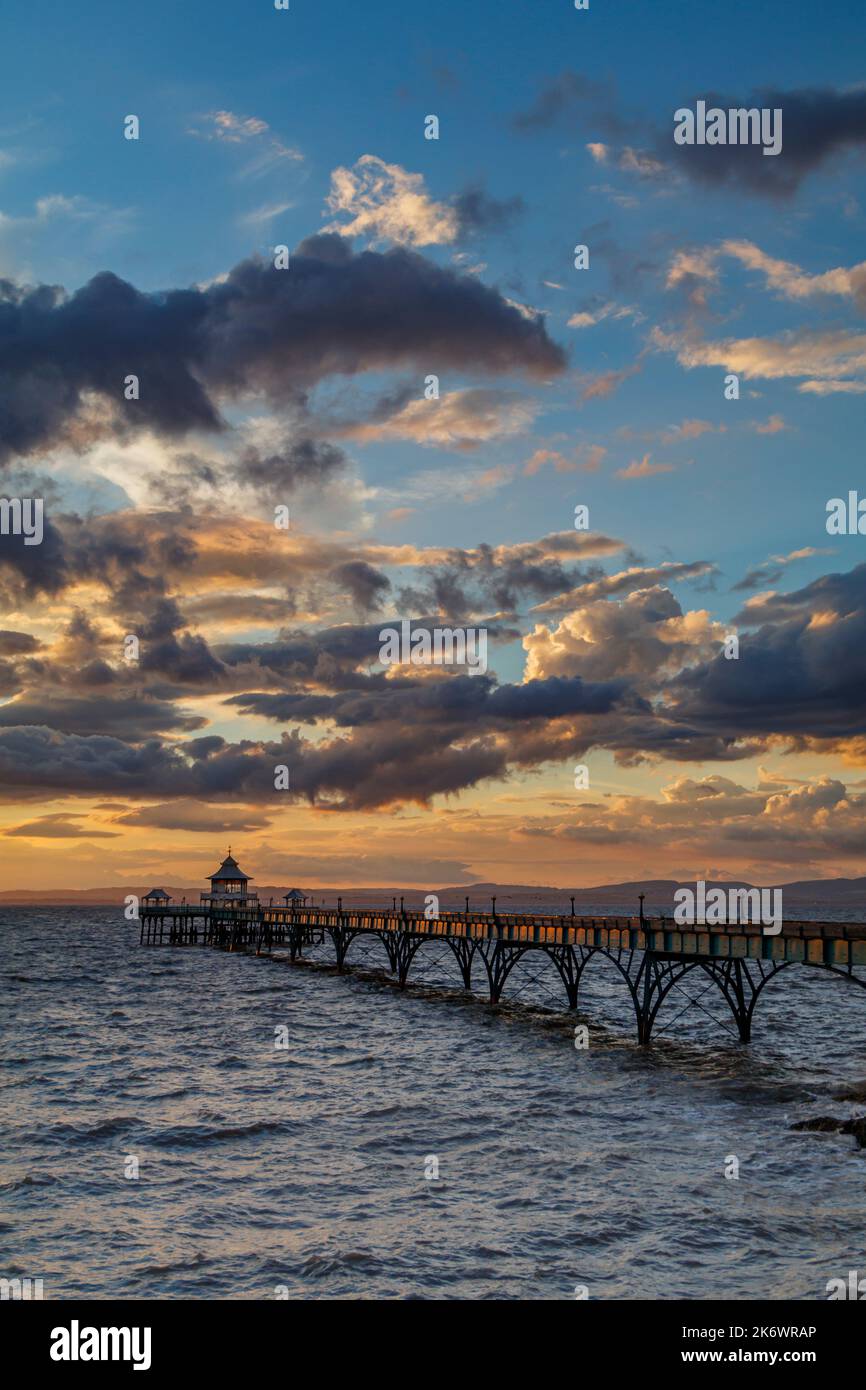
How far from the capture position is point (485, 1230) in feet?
73.2

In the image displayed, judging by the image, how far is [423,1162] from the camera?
2777cm

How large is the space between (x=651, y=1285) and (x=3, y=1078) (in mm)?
31125

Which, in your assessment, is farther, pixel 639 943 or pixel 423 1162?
pixel 639 943

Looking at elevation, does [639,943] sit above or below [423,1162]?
above

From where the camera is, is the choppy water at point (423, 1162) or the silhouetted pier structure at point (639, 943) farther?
the silhouetted pier structure at point (639, 943)

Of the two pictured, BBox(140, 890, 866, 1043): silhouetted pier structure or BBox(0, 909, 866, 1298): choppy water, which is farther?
BBox(140, 890, 866, 1043): silhouetted pier structure

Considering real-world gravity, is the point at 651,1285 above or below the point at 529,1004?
above

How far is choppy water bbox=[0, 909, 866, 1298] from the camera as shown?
2020cm

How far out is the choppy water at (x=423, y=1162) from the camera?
2020 cm
